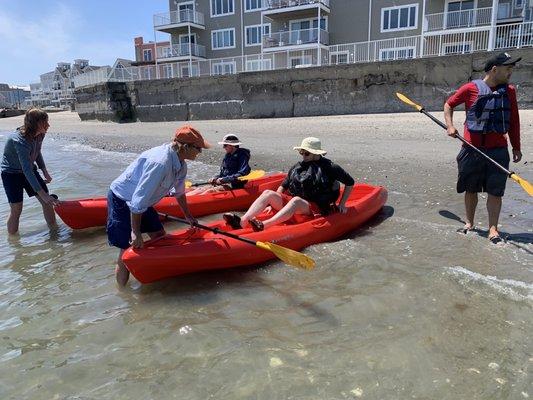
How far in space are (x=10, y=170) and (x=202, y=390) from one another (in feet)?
12.5

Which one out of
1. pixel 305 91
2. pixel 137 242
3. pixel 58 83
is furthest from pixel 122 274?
pixel 58 83

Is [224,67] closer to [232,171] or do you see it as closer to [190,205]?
[232,171]

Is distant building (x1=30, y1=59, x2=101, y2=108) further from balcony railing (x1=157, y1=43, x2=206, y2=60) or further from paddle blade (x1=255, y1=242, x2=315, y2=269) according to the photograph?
paddle blade (x1=255, y1=242, x2=315, y2=269)

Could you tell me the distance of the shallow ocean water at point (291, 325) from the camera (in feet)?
8.44

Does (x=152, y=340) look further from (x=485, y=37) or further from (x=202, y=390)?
(x=485, y=37)

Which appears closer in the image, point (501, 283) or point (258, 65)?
point (501, 283)

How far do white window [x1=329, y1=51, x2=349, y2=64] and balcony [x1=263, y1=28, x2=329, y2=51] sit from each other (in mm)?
2254

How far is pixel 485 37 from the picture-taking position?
67.7 feet

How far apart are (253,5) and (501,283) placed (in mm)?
28964

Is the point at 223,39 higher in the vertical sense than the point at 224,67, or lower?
higher

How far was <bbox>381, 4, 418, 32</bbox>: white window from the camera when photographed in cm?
2358

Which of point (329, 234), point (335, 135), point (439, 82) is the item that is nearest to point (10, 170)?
point (329, 234)

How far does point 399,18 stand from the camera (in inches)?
942

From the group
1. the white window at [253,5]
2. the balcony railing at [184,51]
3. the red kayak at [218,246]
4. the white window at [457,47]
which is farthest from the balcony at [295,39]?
the red kayak at [218,246]
